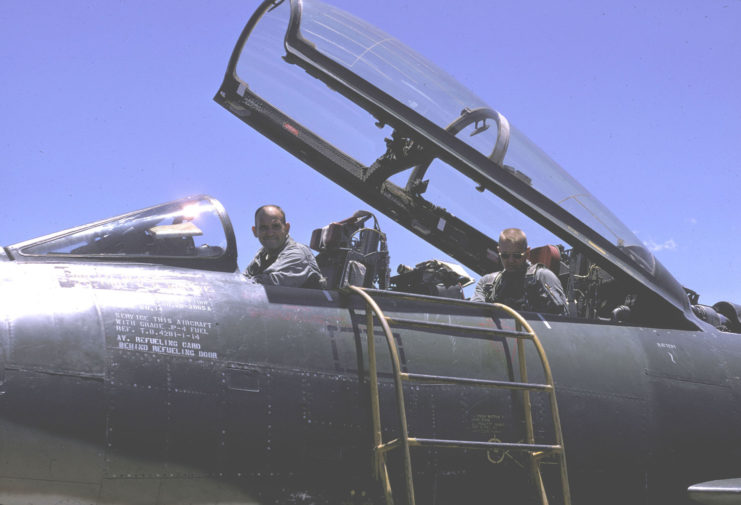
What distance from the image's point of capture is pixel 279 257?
520cm

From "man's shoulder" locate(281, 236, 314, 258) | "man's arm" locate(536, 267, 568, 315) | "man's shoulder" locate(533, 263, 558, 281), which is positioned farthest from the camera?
"man's shoulder" locate(533, 263, 558, 281)

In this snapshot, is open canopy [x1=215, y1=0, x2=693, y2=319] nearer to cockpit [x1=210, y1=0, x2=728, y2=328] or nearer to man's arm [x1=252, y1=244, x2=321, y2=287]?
cockpit [x1=210, y1=0, x2=728, y2=328]

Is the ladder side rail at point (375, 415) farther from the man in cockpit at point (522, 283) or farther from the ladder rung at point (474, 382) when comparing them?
the man in cockpit at point (522, 283)

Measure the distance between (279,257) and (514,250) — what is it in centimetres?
188

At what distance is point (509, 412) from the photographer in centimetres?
476

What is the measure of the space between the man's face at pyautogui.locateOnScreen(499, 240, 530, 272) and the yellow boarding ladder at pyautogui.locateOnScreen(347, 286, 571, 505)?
977 millimetres

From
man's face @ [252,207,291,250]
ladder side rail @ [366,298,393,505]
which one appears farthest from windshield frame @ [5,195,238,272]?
ladder side rail @ [366,298,393,505]

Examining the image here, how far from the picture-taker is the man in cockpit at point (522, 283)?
224 inches

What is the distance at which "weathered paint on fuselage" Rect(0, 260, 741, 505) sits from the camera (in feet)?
12.4

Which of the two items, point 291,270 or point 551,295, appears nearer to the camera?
point 291,270

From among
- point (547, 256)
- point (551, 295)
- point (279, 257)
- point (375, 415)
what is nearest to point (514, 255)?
point (551, 295)

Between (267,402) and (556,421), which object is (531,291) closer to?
(556,421)

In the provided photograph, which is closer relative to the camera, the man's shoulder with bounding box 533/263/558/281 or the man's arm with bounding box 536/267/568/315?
the man's arm with bounding box 536/267/568/315

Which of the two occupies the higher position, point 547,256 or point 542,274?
point 547,256
